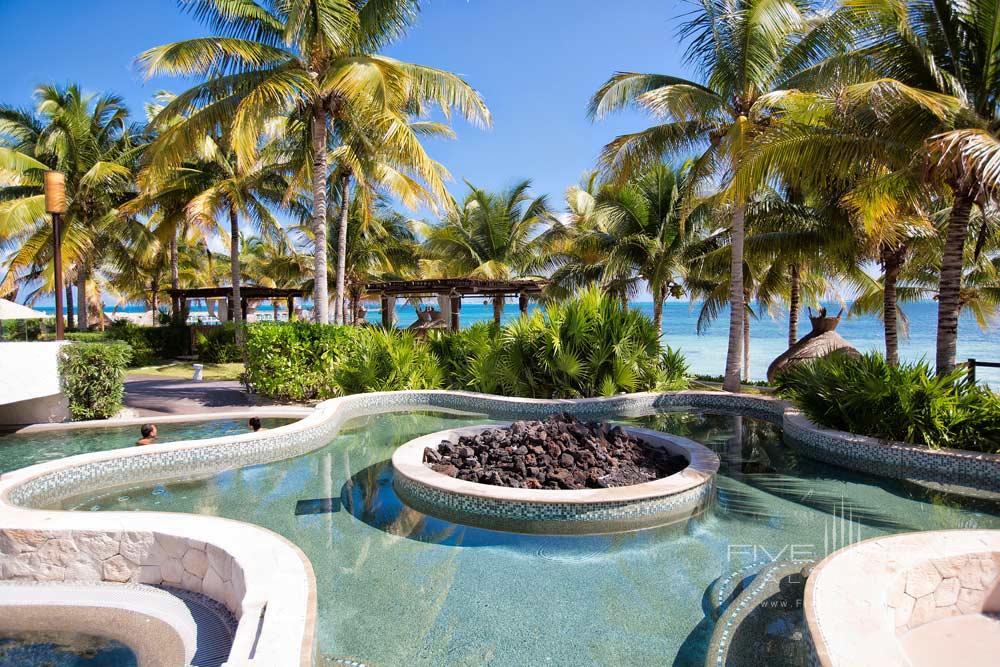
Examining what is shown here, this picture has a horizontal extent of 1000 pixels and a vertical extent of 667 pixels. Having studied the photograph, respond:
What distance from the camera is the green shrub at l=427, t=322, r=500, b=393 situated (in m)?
11.5

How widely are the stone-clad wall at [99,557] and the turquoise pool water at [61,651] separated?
0.59 metres

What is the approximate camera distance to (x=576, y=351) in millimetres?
10789

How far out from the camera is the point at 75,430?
8.98 meters

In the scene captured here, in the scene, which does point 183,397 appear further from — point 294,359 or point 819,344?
point 819,344

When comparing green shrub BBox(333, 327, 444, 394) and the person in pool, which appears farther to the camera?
green shrub BBox(333, 327, 444, 394)

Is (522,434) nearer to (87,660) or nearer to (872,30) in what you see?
(87,660)

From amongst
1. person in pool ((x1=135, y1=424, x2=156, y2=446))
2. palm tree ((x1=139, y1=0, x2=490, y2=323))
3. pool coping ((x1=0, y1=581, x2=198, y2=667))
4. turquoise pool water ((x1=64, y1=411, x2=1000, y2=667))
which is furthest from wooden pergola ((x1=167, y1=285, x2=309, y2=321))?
pool coping ((x1=0, y1=581, x2=198, y2=667))

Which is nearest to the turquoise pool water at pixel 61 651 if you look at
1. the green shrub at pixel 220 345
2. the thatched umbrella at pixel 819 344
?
the thatched umbrella at pixel 819 344

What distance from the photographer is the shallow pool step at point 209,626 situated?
3.36 meters

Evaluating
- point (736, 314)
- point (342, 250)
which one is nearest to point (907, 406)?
point (736, 314)

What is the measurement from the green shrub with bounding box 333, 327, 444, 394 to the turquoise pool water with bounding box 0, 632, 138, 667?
26.3 ft

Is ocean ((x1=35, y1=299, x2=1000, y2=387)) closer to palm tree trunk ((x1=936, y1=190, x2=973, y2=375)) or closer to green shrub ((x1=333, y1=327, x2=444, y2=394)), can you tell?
green shrub ((x1=333, y1=327, x2=444, y2=394))

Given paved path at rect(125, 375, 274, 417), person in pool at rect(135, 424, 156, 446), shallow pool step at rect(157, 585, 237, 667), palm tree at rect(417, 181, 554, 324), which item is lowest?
shallow pool step at rect(157, 585, 237, 667)

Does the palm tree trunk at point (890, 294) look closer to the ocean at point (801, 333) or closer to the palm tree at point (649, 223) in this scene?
the palm tree at point (649, 223)
